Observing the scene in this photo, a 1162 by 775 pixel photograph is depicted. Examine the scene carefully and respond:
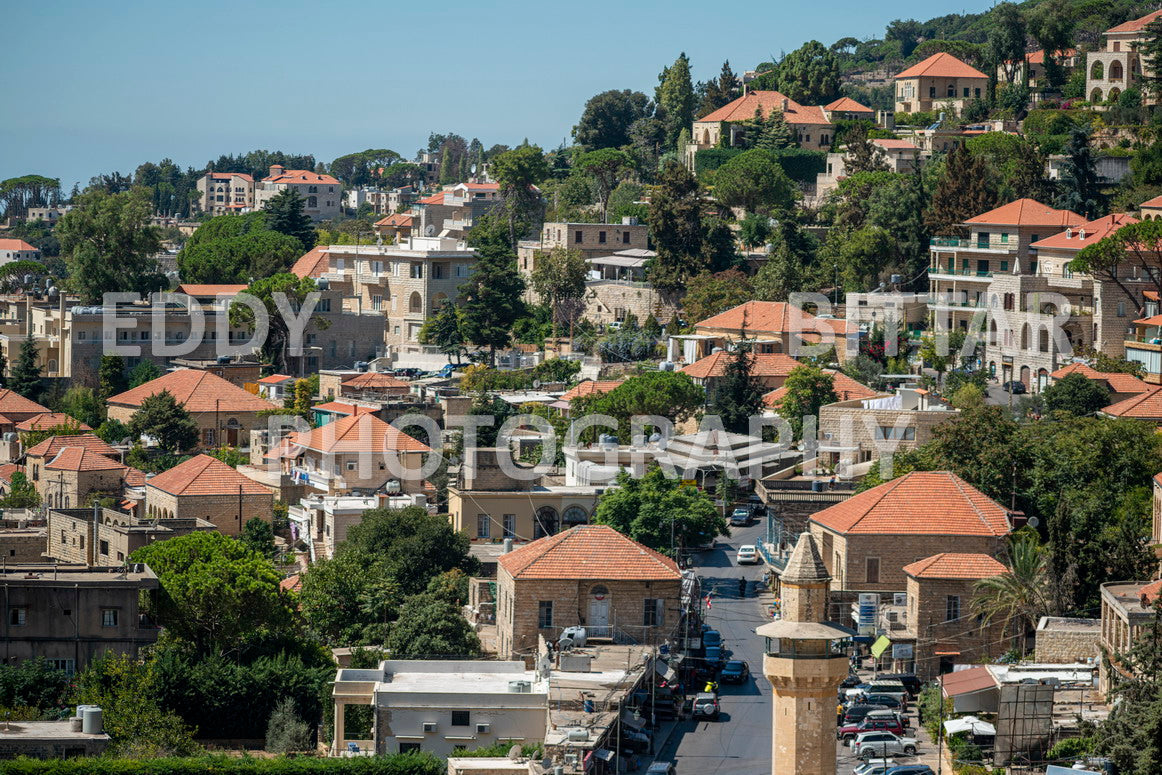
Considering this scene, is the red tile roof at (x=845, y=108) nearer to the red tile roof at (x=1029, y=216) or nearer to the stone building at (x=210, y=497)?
the red tile roof at (x=1029, y=216)

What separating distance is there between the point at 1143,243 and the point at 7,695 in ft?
120

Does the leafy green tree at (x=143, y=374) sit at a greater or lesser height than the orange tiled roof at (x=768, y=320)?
lesser

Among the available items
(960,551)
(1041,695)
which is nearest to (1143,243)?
(960,551)

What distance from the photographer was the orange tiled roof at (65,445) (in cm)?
6362

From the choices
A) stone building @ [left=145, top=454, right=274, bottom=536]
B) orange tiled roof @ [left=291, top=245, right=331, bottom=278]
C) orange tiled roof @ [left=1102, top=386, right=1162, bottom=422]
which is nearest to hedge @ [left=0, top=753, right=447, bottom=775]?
stone building @ [left=145, top=454, right=274, bottom=536]

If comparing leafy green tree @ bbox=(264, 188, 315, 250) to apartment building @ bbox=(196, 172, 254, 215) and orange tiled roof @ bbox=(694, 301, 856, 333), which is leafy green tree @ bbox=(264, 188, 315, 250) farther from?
apartment building @ bbox=(196, 172, 254, 215)

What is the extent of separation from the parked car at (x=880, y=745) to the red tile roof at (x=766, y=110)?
60951 mm

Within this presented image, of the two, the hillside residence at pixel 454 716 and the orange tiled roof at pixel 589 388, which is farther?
the orange tiled roof at pixel 589 388

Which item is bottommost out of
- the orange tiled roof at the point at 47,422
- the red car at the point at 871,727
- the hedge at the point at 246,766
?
the hedge at the point at 246,766

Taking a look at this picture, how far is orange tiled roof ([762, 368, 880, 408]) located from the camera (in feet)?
207

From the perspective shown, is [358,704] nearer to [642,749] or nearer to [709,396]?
[642,749]

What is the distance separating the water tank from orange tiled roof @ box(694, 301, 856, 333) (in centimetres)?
3403

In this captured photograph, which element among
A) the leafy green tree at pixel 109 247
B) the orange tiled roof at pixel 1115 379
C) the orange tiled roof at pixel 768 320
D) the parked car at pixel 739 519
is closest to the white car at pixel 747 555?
the parked car at pixel 739 519

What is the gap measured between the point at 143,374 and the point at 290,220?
84.6 ft
